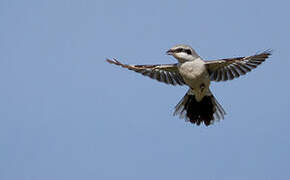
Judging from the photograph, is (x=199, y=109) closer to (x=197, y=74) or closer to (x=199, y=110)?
(x=199, y=110)

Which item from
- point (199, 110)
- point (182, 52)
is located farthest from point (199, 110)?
point (182, 52)

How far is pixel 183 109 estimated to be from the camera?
13.0 metres

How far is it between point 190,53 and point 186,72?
0.40 meters

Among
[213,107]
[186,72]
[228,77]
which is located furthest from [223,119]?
[186,72]

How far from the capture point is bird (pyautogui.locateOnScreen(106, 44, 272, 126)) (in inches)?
454

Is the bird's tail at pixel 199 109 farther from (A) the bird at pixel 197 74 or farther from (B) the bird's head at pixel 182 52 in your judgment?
(B) the bird's head at pixel 182 52

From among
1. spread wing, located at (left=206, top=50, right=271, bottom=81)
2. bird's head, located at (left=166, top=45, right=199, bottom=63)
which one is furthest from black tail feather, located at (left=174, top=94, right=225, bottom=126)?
bird's head, located at (left=166, top=45, right=199, bottom=63)

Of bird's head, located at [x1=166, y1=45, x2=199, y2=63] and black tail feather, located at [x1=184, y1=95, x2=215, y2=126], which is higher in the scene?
bird's head, located at [x1=166, y1=45, x2=199, y2=63]

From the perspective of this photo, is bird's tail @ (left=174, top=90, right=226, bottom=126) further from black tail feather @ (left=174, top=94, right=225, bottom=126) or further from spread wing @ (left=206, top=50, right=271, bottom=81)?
spread wing @ (left=206, top=50, right=271, bottom=81)

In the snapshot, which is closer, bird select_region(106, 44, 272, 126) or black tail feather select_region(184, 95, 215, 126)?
bird select_region(106, 44, 272, 126)

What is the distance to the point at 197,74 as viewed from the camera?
37.6 feet

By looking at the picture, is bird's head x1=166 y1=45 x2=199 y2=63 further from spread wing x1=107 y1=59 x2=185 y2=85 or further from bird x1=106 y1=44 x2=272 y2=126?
spread wing x1=107 y1=59 x2=185 y2=85

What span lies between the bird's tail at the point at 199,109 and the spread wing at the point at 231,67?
0.55 metres

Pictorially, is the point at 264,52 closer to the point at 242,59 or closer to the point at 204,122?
the point at 242,59
